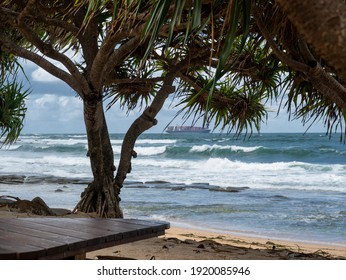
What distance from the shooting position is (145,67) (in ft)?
20.3

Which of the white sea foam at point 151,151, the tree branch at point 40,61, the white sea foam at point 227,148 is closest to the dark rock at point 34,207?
the tree branch at point 40,61

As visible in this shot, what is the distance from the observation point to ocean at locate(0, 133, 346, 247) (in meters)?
8.43

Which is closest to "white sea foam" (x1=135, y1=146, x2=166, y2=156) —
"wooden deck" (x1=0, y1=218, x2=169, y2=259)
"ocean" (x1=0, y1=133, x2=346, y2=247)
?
"ocean" (x1=0, y1=133, x2=346, y2=247)

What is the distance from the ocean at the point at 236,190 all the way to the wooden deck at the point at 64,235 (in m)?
3.43

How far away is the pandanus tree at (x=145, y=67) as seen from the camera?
13.6ft

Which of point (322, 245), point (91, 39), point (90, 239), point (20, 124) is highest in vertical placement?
point (91, 39)

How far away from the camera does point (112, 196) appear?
5.91 m

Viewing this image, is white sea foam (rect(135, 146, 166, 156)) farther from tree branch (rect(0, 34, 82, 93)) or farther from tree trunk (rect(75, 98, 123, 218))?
tree branch (rect(0, 34, 82, 93))

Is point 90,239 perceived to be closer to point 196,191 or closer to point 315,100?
point 315,100

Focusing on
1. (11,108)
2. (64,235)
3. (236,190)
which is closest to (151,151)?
(236,190)

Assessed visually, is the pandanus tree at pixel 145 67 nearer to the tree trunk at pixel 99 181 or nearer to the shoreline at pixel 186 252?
the tree trunk at pixel 99 181

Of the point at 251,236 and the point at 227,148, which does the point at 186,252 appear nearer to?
the point at 251,236
